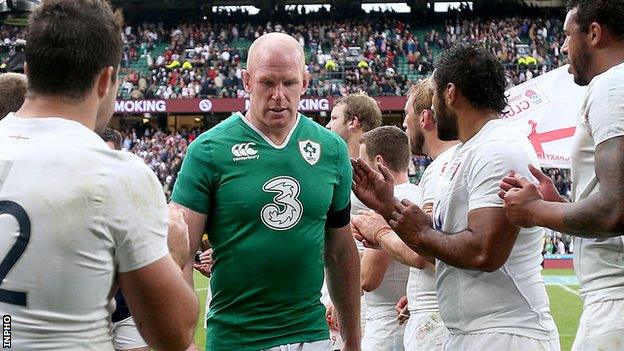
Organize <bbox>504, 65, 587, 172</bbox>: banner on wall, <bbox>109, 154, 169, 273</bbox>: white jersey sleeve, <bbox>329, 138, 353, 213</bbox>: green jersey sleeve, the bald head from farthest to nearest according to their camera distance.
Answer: <bbox>504, 65, 587, 172</bbox>: banner on wall → <bbox>329, 138, 353, 213</bbox>: green jersey sleeve → the bald head → <bbox>109, 154, 169, 273</bbox>: white jersey sleeve

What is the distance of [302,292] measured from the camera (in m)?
3.80

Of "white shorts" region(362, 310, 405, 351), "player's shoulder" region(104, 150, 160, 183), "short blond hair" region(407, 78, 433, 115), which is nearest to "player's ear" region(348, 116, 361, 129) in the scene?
"short blond hair" region(407, 78, 433, 115)

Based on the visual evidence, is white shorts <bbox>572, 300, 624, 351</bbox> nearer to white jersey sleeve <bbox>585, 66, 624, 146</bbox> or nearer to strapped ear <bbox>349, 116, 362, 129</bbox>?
white jersey sleeve <bbox>585, 66, 624, 146</bbox>

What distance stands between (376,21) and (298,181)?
42.0 metres

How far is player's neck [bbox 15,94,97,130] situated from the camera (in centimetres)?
222

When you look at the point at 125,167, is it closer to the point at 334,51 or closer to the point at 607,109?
the point at 607,109

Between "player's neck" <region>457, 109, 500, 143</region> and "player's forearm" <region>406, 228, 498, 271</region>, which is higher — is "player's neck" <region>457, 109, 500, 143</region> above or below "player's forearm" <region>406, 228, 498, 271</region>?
above

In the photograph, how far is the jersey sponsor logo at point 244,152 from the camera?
3746mm

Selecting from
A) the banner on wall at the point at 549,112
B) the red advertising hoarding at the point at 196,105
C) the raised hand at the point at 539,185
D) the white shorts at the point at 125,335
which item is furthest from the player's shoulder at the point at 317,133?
the red advertising hoarding at the point at 196,105

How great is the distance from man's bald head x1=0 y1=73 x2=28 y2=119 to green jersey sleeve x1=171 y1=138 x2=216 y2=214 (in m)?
1.04

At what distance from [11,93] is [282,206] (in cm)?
153

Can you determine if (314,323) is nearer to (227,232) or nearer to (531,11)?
(227,232)

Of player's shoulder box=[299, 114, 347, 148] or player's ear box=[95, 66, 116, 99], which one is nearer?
player's ear box=[95, 66, 116, 99]

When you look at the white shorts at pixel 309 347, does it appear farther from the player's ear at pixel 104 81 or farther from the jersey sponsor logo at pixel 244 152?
the player's ear at pixel 104 81
